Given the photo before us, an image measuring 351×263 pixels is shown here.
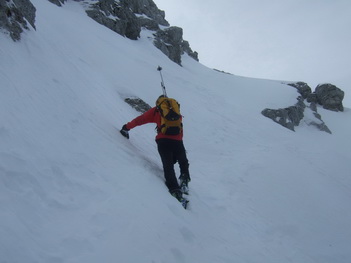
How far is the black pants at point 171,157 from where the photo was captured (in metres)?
6.49

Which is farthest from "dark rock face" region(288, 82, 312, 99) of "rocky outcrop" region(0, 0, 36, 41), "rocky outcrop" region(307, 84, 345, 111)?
"rocky outcrop" region(0, 0, 36, 41)

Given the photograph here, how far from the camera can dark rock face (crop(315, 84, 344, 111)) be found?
45.1 meters

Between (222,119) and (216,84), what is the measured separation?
11.8 m

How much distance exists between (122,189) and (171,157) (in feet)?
5.92

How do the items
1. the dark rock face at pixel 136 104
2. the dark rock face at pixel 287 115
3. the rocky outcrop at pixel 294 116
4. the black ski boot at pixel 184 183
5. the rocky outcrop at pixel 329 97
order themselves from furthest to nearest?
the rocky outcrop at pixel 329 97
the rocky outcrop at pixel 294 116
the dark rock face at pixel 287 115
the dark rock face at pixel 136 104
the black ski boot at pixel 184 183

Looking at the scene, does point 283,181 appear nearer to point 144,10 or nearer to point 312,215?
point 312,215

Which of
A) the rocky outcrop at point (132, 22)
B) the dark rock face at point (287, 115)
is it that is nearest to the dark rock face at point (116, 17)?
the rocky outcrop at point (132, 22)

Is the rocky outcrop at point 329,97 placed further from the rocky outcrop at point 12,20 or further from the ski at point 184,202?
the rocky outcrop at point 12,20

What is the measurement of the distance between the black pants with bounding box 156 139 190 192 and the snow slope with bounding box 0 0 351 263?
0.78 ft

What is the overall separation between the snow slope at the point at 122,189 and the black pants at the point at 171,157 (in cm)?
24

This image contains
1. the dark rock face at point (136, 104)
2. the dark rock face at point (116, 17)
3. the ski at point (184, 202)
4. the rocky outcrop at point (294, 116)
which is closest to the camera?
the ski at point (184, 202)

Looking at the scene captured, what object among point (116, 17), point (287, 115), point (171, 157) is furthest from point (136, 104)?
point (116, 17)

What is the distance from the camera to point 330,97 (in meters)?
45.3

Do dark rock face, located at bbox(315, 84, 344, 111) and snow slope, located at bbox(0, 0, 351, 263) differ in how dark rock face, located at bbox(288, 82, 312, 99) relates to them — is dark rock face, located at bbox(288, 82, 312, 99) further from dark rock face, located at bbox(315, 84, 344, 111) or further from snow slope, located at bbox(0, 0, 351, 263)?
snow slope, located at bbox(0, 0, 351, 263)
